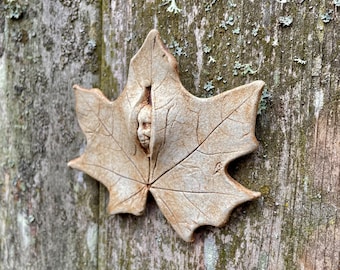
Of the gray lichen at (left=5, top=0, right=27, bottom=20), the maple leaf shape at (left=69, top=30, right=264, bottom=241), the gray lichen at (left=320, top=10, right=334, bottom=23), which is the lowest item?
the maple leaf shape at (left=69, top=30, right=264, bottom=241)

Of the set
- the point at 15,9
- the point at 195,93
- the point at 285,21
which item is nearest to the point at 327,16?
the point at 285,21

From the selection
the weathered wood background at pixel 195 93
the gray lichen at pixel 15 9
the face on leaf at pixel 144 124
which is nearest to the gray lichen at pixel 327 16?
the weathered wood background at pixel 195 93

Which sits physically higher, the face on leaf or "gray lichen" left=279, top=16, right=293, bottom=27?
"gray lichen" left=279, top=16, right=293, bottom=27

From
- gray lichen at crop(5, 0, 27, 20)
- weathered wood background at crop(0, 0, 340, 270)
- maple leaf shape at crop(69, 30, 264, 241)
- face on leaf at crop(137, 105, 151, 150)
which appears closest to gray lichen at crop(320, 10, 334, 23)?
weathered wood background at crop(0, 0, 340, 270)

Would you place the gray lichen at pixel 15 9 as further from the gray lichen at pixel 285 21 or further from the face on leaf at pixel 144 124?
the gray lichen at pixel 285 21

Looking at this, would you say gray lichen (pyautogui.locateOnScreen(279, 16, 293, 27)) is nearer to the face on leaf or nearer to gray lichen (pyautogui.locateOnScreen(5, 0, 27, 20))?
the face on leaf

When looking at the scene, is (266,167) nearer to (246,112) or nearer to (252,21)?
(246,112)
